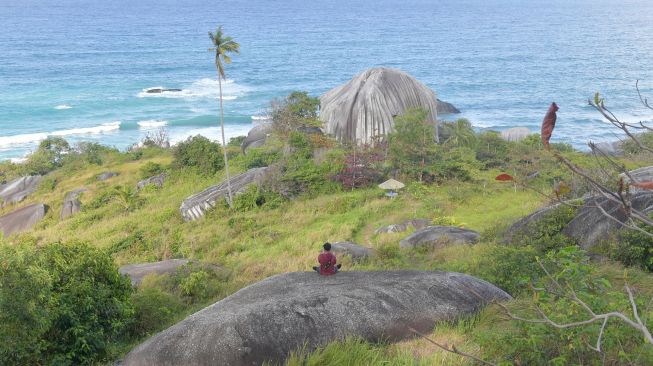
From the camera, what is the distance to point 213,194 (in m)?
28.0

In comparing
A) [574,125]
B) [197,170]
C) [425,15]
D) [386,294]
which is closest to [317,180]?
[197,170]

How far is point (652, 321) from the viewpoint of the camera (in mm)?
6137

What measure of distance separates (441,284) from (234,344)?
160 inches

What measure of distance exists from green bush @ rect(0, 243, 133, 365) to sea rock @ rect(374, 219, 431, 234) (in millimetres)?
12027

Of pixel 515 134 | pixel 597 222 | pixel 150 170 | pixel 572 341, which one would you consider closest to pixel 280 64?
pixel 515 134

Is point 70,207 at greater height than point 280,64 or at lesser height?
lesser

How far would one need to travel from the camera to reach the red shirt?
11438mm

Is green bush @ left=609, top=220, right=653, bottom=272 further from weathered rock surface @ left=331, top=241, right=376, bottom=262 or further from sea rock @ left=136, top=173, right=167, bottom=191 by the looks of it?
sea rock @ left=136, top=173, right=167, bottom=191

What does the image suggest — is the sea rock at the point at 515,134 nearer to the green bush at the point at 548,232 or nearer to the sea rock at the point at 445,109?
the sea rock at the point at 445,109

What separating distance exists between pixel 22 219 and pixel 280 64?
2293 inches

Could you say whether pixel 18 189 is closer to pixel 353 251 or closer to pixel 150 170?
pixel 150 170

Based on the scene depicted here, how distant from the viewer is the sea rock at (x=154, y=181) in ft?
109

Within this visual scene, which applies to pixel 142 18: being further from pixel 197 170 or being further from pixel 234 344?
pixel 234 344

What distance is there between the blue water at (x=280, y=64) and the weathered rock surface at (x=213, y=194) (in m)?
25.9
